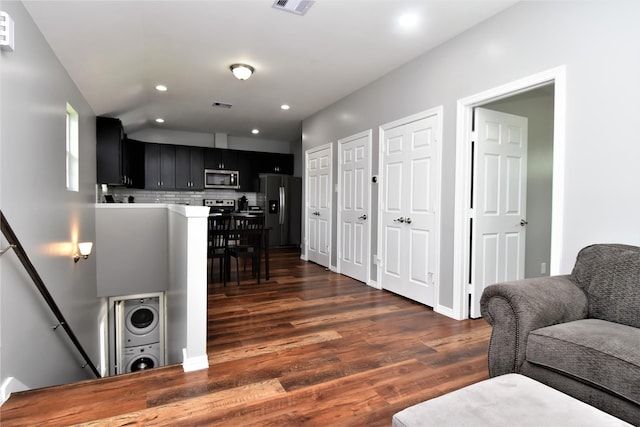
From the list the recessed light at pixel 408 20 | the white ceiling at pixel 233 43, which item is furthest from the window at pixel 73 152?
the recessed light at pixel 408 20

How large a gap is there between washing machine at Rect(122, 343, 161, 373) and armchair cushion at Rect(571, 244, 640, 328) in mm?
5531

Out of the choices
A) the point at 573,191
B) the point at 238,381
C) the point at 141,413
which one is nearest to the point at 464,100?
the point at 573,191

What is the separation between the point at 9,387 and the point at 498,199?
392 centimetres

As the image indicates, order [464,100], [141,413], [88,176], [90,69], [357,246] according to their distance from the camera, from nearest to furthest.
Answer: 1. [141,413]
2. [464,100]
3. [90,69]
4. [88,176]
5. [357,246]

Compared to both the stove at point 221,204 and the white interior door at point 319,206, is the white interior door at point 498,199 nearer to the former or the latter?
the white interior door at point 319,206

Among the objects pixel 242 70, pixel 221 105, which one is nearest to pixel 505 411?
pixel 242 70

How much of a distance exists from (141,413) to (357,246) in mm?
3383

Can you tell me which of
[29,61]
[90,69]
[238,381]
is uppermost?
[90,69]

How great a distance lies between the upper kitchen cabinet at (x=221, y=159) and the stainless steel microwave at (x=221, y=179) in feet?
0.37

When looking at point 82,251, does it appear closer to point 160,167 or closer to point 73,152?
point 73,152

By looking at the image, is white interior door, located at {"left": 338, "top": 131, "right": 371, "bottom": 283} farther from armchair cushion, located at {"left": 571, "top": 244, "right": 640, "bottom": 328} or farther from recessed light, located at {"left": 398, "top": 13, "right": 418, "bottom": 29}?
armchair cushion, located at {"left": 571, "top": 244, "right": 640, "bottom": 328}

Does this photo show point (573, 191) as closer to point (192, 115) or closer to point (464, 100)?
point (464, 100)

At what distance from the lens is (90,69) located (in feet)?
11.0

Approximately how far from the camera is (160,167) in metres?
7.21
